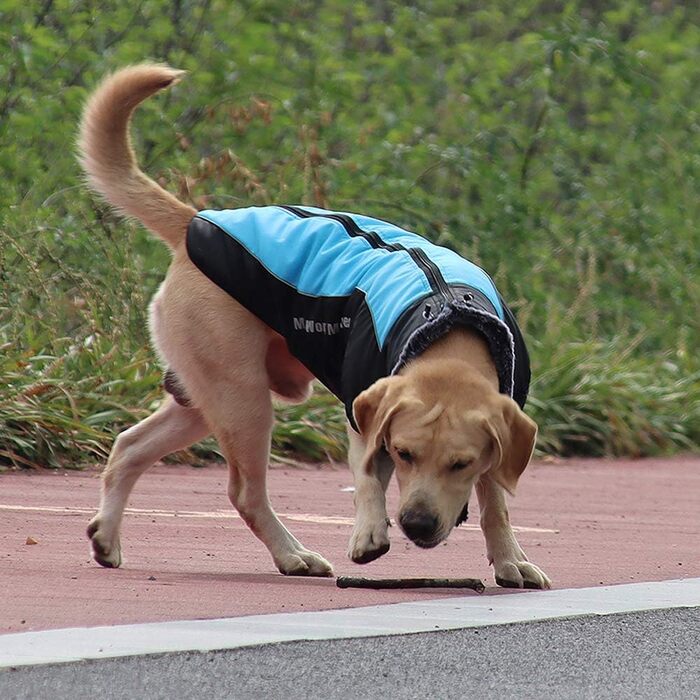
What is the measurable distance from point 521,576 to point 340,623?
3.78ft

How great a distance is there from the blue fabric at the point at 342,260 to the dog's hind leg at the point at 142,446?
0.74 metres

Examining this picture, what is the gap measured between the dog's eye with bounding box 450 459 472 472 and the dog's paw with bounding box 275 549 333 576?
825 mm

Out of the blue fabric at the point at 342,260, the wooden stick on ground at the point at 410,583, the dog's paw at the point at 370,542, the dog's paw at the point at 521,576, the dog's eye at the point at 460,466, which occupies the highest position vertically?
the blue fabric at the point at 342,260

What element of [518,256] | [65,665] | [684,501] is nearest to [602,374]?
[518,256]

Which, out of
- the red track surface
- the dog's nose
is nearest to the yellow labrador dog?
the dog's nose

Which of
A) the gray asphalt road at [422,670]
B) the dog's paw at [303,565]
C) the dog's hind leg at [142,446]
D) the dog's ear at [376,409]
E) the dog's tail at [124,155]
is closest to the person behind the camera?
the gray asphalt road at [422,670]

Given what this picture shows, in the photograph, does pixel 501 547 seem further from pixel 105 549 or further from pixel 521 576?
pixel 105 549

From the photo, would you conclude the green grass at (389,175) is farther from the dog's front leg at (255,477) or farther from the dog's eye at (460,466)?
the dog's eye at (460,466)

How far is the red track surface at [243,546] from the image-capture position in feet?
14.9

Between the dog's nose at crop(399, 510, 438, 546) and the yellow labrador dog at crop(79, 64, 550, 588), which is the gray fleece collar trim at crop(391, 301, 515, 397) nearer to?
the yellow labrador dog at crop(79, 64, 550, 588)

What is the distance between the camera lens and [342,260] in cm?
545

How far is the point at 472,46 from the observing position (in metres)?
17.4

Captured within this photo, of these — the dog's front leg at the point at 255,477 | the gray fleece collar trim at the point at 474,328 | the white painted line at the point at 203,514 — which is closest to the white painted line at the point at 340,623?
the gray fleece collar trim at the point at 474,328

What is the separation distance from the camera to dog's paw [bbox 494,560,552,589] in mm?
5191
